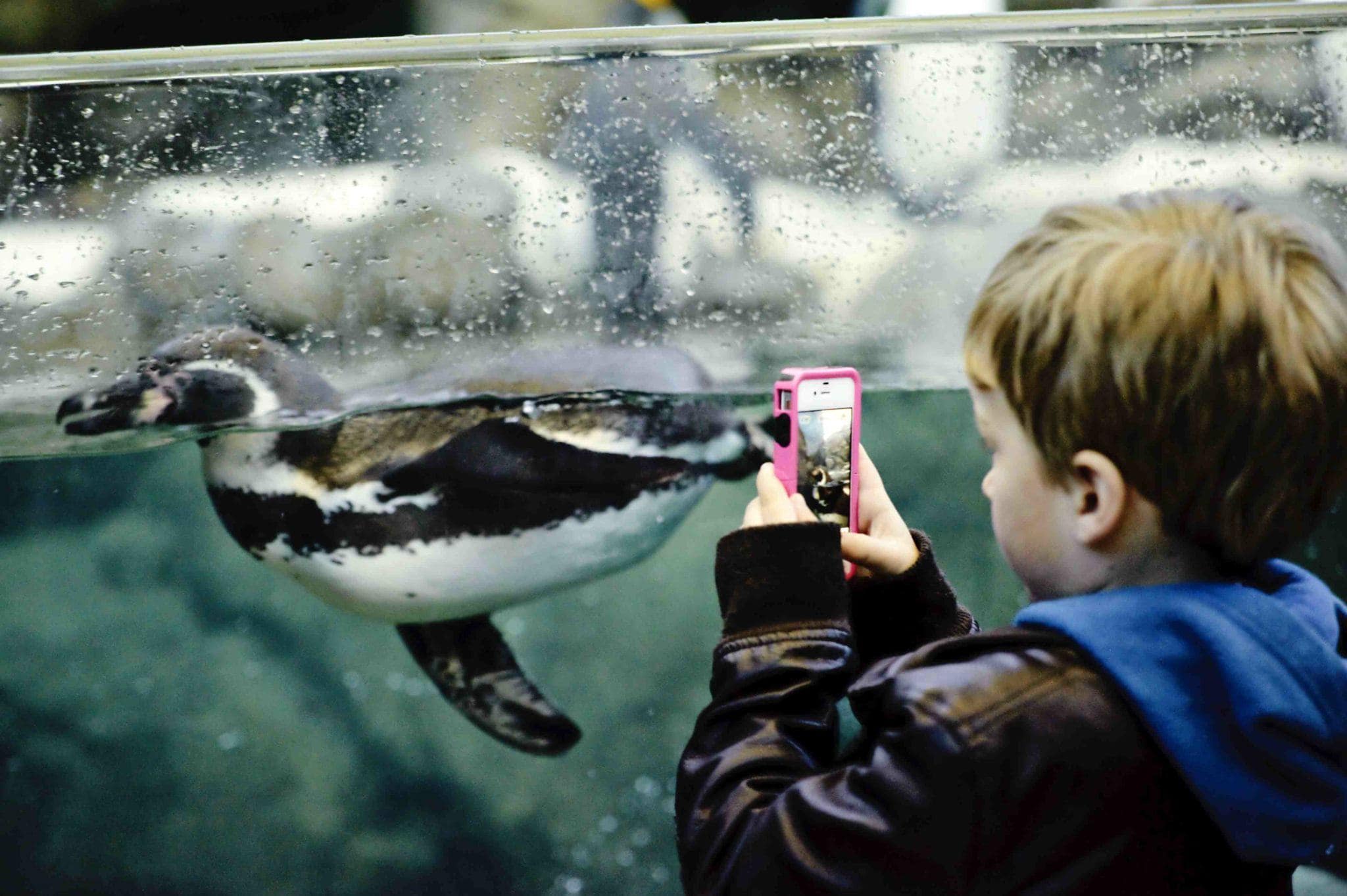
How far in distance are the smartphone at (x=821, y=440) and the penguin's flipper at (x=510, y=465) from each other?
631mm

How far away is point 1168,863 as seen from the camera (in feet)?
1.50

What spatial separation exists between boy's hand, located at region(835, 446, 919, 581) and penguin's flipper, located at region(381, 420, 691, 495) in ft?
2.05

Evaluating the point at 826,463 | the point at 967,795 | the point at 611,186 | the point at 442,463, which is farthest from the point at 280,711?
the point at 967,795

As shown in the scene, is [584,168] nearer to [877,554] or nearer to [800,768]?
[877,554]

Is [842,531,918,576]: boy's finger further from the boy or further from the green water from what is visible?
the green water

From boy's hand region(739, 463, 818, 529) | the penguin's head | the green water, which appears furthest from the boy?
the green water

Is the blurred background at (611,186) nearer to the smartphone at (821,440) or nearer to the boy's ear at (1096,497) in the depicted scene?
the smartphone at (821,440)

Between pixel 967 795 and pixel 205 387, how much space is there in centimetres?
96

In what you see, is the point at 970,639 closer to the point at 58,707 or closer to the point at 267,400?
the point at 267,400

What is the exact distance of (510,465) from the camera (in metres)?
1.25

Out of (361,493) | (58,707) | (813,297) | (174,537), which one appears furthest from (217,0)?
(813,297)

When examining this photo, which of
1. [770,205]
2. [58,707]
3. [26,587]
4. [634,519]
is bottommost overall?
[58,707]

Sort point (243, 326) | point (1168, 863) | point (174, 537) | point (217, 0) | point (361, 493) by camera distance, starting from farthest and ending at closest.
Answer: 1. point (217, 0)
2. point (174, 537)
3. point (361, 493)
4. point (243, 326)
5. point (1168, 863)

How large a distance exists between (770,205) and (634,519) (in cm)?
48
